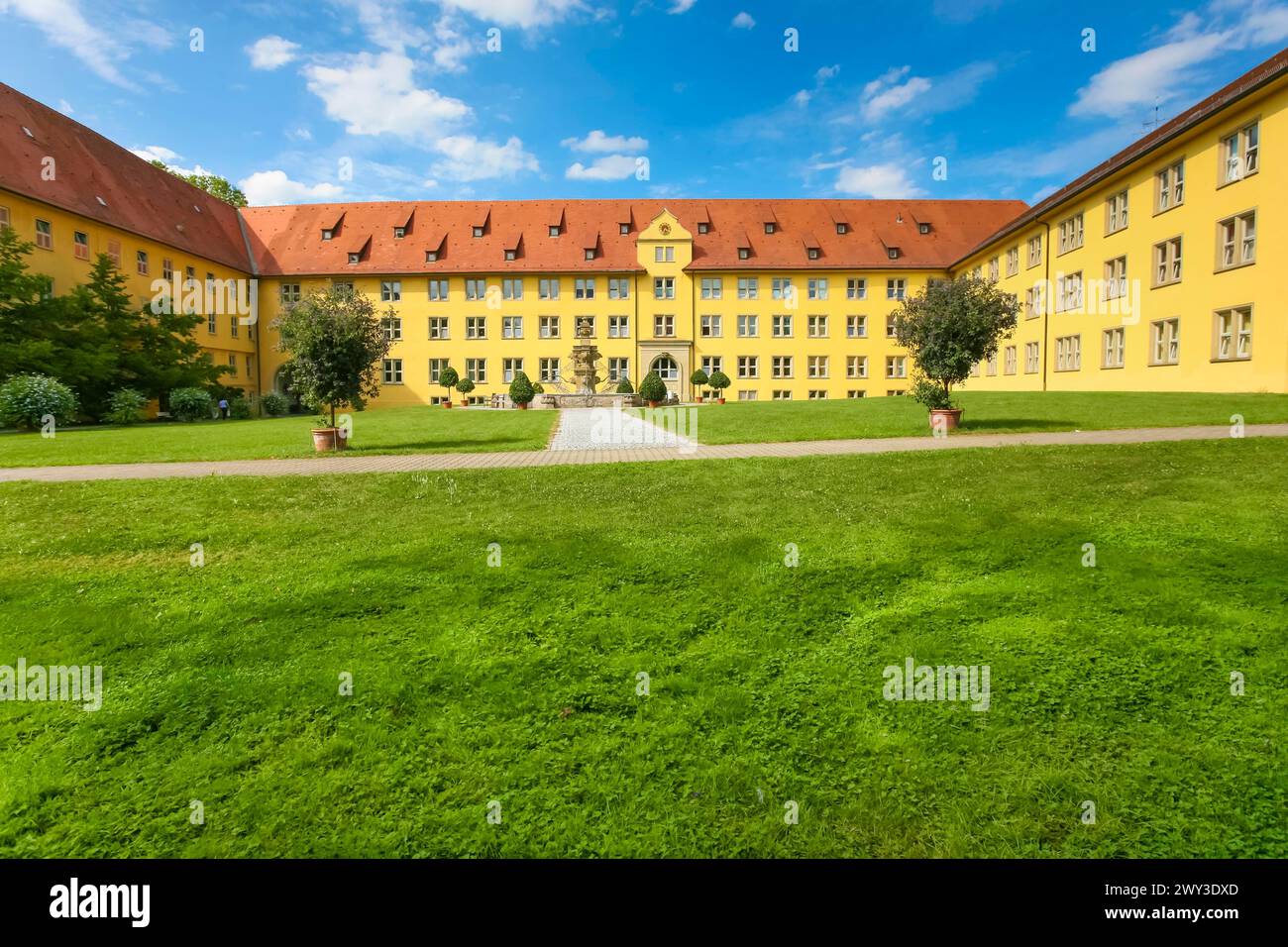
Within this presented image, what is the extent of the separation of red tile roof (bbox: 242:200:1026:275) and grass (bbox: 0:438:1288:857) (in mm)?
47573

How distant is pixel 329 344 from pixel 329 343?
0.02 m

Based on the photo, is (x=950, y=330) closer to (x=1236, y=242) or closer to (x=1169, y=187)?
(x=1236, y=242)

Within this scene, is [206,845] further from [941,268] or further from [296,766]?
[941,268]

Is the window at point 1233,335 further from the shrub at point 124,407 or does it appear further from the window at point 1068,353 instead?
the shrub at point 124,407

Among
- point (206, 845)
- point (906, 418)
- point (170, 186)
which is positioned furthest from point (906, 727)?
point (170, 186)

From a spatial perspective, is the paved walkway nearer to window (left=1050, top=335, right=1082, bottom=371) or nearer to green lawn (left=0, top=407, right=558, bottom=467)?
green lawn (left=0, top=407, right=558, bottom=467)

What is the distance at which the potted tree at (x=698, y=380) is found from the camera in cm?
4884

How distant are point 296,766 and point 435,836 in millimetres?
1029

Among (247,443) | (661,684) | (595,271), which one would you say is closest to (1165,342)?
(661,684)

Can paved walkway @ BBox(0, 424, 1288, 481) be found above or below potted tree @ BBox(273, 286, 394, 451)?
below

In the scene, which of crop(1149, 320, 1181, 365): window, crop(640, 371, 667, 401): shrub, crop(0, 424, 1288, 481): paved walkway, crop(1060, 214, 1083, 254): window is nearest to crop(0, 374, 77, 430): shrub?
crop(0, 424, 1288, 481): paved walkway

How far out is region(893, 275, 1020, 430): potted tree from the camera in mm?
17250

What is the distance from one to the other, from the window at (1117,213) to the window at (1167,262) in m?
2.85

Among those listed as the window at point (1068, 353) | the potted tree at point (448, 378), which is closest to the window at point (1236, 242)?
the window at point (1068, 353)
